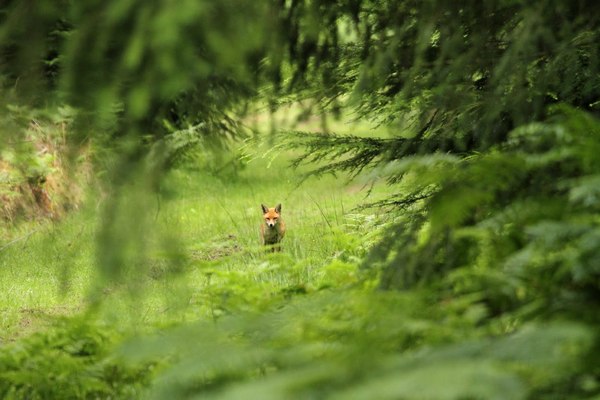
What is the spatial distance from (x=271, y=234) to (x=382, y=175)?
20.1ft

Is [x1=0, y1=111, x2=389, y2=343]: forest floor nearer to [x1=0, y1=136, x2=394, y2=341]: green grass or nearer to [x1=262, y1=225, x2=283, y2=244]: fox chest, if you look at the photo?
[x1=0, y1=136, x2=394, y2=341]: green grass

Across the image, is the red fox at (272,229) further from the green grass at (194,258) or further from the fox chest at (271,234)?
the green grass at (194,258)

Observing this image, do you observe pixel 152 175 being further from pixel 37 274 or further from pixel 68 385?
pixel 37 274

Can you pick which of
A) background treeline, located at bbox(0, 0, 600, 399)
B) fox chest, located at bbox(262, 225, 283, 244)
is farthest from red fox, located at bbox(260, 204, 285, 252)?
background treeline, located at bbox(0, 0, 600, 399)

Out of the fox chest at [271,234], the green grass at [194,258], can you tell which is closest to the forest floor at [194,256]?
the green grass at [194,258]

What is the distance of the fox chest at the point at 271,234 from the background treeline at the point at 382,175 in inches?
196

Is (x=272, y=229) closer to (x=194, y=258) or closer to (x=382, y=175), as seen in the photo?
(x=194, y=258)

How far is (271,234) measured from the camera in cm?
984

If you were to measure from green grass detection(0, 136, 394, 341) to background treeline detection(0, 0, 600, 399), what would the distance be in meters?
0.09

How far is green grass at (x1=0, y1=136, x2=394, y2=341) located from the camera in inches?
144

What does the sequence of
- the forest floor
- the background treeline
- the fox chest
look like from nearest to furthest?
the background treeline < the forest floor < the fox chest

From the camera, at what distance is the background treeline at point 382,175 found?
7.94ft

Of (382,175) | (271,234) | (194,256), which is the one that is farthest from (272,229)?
(382,175)

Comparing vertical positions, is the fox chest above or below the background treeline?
above
